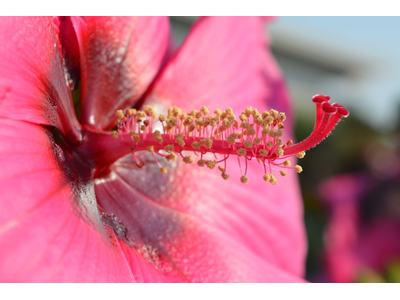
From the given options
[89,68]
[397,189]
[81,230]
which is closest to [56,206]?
[81,230]

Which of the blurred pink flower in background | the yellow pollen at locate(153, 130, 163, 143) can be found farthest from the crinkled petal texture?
the blurred pink flower in background

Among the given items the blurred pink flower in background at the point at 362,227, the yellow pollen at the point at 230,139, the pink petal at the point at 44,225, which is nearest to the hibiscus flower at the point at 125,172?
the pink petal at the point at 44,225

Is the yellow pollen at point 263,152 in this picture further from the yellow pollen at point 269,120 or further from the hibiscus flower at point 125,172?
the hibiscus flower at point 125,172

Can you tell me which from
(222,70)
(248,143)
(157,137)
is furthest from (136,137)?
(222,70)

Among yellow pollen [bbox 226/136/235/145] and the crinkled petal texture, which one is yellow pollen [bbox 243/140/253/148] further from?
the crinkled petal texture

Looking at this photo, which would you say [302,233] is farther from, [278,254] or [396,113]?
[396,113]

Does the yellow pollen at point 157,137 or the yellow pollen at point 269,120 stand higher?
the yellow pollen at point 269,120

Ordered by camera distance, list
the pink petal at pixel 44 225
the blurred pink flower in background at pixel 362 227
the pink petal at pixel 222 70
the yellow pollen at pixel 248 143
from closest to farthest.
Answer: the pink petal at pixel 44 225, the yellow pollen at pixel 248 143, the pink petal at pixel 222 70, the blurred pink flower in background at pixel 362 227

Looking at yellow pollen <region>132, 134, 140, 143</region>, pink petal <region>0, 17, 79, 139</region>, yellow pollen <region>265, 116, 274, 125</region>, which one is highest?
pink petal <region>0, 17, 79, 139</region>

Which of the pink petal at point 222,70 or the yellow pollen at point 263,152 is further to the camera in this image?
the pink petal at point 222,70
